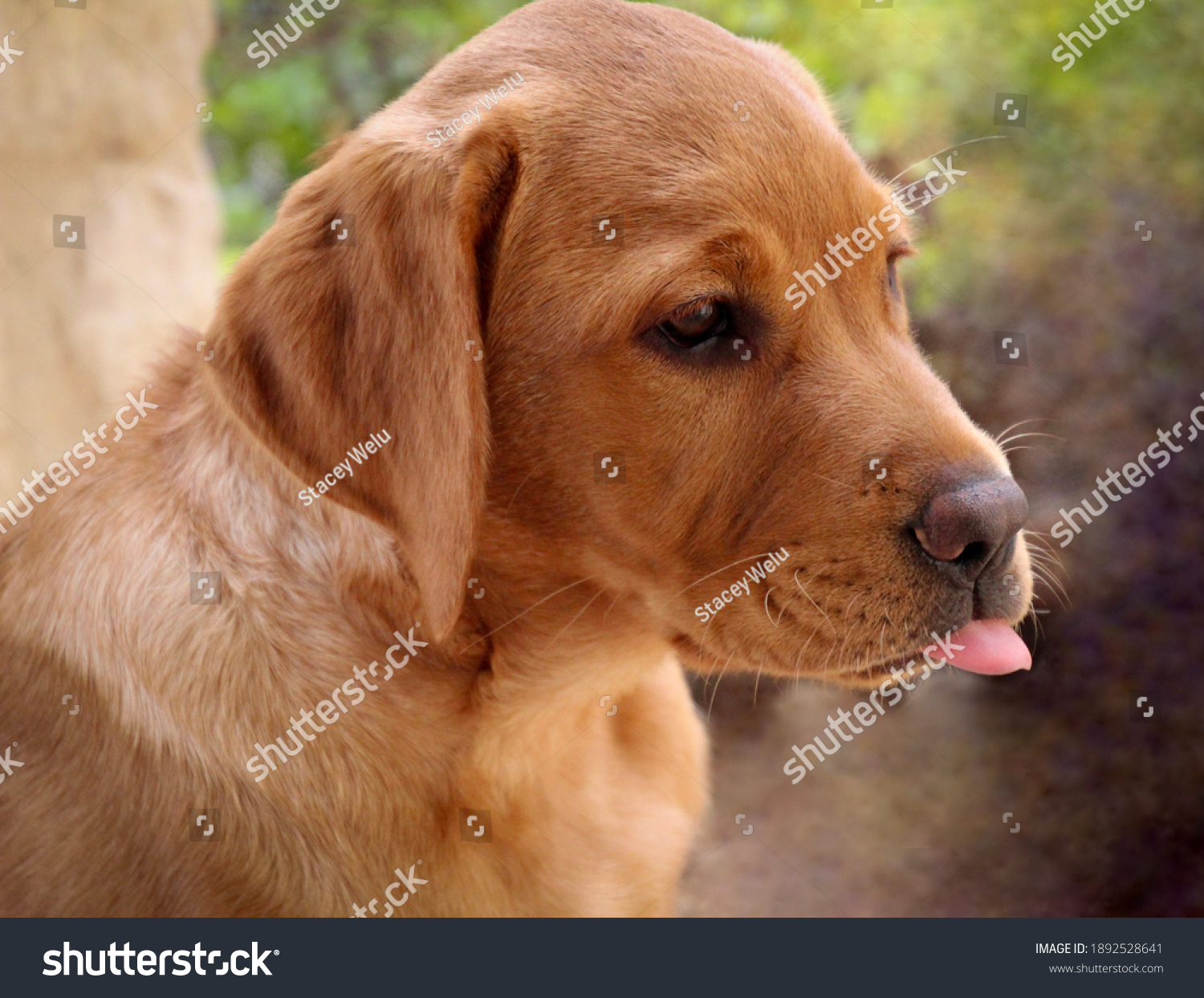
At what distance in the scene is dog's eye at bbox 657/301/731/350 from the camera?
2.00m

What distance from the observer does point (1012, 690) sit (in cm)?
397

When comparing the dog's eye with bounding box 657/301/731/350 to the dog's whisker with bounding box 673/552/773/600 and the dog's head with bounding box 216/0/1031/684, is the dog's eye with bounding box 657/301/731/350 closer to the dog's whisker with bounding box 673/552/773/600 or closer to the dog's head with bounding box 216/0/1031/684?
the dog's head with bounding box 216/0/1031/684

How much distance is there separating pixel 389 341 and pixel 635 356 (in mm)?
444

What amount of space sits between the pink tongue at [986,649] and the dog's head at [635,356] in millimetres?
12

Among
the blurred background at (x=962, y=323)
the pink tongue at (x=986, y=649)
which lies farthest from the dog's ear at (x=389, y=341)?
the blurred background at (x=962, y=323)

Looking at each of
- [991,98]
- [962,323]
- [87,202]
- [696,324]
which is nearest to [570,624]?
[696,324]

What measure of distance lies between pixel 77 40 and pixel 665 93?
11.9 feet

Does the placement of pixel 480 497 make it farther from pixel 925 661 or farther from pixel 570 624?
pixel 925 661

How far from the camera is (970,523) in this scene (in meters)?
1.93

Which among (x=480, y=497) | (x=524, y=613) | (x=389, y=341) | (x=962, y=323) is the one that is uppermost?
(x=389, y=341)

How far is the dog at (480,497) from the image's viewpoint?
2027mm

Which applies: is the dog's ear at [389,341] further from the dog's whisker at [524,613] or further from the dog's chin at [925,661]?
the dog's chin at [925,661]

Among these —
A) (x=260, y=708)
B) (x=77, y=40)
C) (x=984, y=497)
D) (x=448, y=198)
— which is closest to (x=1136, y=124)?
A: (x=984, y=497)

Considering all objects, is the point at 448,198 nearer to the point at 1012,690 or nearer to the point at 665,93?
the point at 665,93
